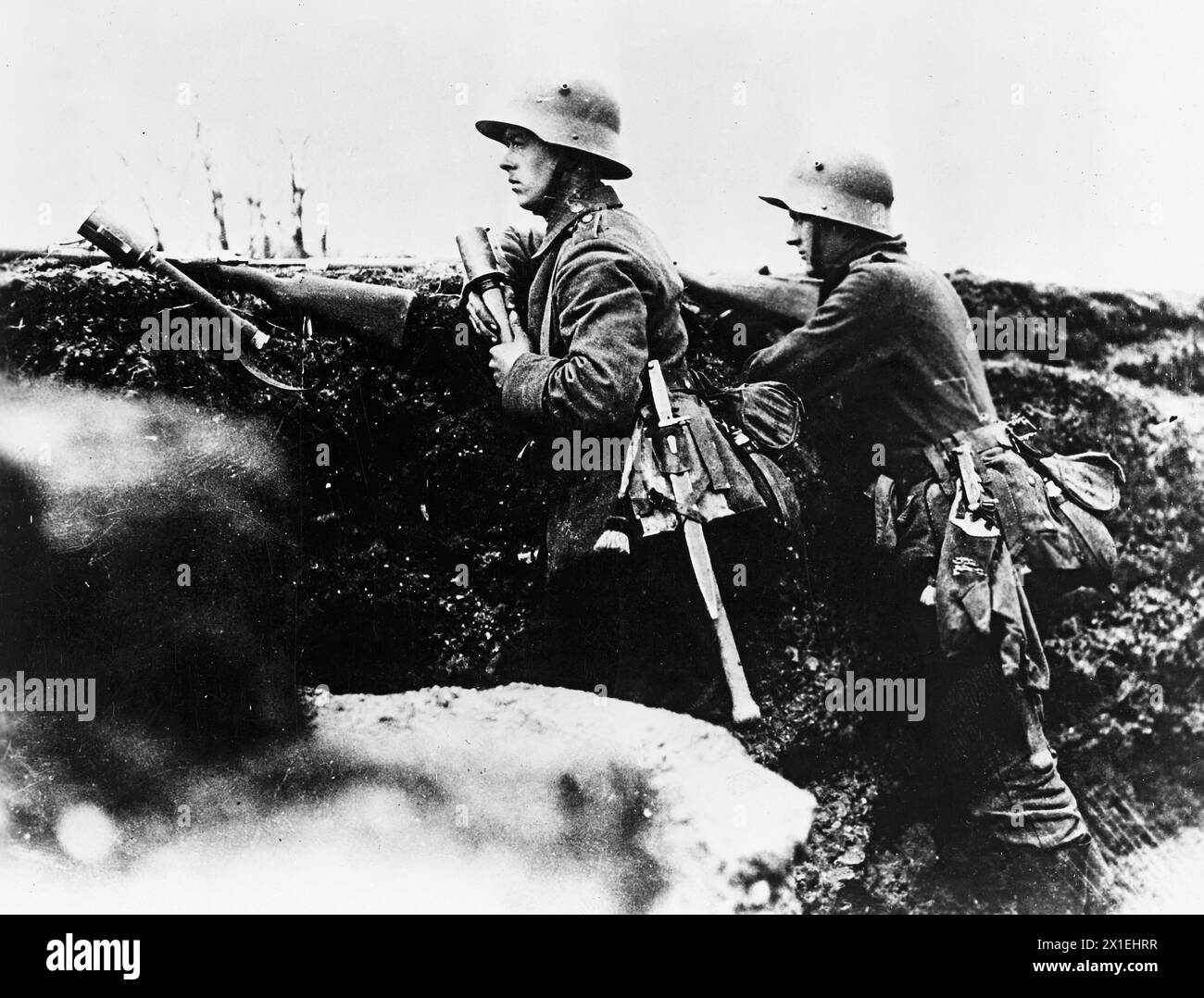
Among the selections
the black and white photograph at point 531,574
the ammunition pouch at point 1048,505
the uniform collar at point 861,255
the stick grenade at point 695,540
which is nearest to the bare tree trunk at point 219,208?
the black and white photograph at point 531,574

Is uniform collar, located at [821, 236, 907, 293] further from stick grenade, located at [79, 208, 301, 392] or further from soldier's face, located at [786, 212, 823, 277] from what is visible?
stick grenade, located at [79, 208, 301, 392]

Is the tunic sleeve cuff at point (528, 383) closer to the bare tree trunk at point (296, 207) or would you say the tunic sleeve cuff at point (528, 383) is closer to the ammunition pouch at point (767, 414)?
the ammunition pouch at point (767, 414)

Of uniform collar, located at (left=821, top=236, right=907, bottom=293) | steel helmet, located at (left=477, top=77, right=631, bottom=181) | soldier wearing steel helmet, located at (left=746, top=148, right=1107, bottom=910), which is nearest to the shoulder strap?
steel helmet, located at (left=477, top=77, right=631, bottom=181)

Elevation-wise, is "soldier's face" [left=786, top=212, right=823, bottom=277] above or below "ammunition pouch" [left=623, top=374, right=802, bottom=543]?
above

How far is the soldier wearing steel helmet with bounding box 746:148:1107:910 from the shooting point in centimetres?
450

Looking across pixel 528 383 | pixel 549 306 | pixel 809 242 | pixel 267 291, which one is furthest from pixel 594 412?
pixel 267 291

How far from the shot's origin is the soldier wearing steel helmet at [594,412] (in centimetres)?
439

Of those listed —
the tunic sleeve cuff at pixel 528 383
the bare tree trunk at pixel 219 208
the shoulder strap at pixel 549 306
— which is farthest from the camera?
the bare tree trunk at pixel 219 208

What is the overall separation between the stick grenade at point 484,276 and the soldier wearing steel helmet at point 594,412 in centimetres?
4

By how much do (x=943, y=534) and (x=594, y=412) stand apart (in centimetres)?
142

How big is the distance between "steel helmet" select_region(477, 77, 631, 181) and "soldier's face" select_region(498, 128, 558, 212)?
0.13 ft

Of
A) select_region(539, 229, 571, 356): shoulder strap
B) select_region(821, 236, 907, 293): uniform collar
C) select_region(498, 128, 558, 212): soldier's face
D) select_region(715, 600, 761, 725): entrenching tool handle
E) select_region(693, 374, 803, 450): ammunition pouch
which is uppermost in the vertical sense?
select_region(498, 128, 558, 212): soldier's face
